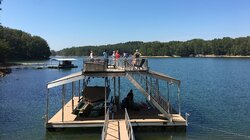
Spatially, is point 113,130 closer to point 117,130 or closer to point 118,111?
point 117,130

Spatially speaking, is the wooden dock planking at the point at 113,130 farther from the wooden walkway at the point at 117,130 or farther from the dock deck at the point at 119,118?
the dock deck at the point at 119,118

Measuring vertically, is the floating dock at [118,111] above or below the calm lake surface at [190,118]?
above

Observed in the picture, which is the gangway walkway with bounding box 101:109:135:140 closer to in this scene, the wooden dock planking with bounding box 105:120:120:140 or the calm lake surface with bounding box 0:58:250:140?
the wooden dock planking with bounding box 105:120:120:140

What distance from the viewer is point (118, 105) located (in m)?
28.9

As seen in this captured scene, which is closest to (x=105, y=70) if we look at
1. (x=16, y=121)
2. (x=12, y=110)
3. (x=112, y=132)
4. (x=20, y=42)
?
(x=112, y=132)

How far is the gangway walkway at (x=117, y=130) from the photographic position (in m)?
19.9

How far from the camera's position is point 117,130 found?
71.0 ft

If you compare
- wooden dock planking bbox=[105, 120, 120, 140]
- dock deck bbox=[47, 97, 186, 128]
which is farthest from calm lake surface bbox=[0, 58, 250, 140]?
wooden dock planking bbox=[105, 120, 120, 140]

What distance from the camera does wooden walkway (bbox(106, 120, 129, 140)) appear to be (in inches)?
792

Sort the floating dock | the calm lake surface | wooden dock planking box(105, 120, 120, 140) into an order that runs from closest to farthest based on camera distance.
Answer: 1. wooden dock planking box(105, 120, 120, 140)
2. the floating dock
3. the calm lake surface

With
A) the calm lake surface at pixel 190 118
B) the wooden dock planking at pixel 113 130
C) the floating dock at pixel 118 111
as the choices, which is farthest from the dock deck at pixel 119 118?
the wooden dock planking at pixel 113 130

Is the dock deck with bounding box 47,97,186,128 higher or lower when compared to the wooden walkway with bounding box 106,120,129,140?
higher

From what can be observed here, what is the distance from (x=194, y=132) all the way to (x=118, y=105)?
24.6 feet

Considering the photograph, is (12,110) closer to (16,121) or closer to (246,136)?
(16,121)
